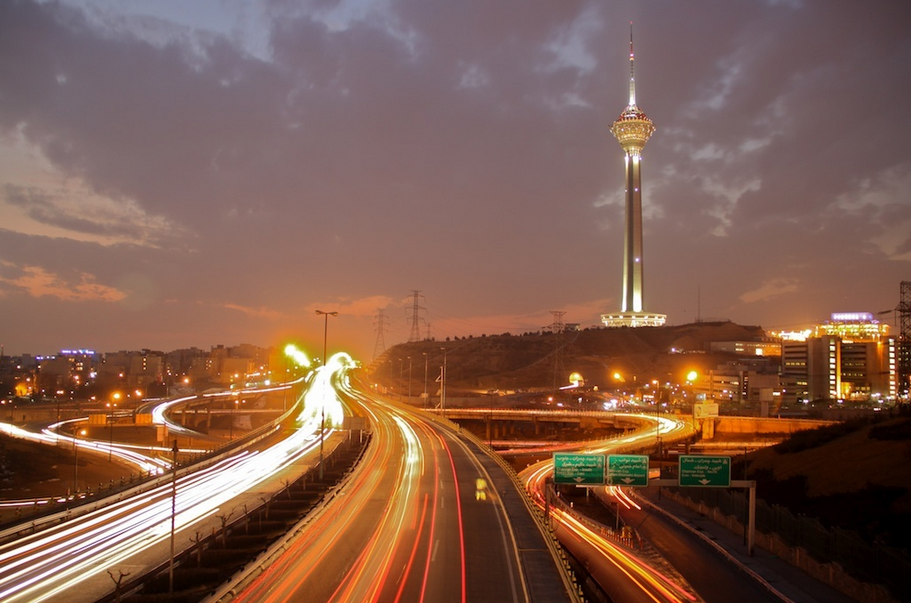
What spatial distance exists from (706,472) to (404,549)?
14.8 meters

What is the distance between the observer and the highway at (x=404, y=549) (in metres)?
19.9

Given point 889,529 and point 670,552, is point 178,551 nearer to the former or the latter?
point 670,552

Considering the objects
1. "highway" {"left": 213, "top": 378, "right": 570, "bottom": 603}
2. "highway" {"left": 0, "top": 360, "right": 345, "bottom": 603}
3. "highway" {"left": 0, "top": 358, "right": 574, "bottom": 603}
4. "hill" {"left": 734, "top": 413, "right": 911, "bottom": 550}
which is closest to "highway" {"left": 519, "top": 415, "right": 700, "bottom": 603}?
"highway" {"left": 0, "top": 358, "right": 574, "bottom": 603}

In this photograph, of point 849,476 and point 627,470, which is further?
point 849,476

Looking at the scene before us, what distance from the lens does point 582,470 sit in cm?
3139

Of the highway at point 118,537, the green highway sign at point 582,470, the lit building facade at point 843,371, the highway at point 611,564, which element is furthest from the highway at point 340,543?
the lit building facade at point 843,371

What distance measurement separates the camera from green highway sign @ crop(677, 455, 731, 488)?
31.3 metres

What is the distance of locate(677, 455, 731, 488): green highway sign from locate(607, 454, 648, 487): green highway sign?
5.99ft

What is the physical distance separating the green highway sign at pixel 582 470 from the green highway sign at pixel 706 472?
3613mm

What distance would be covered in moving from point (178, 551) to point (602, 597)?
1576 centimetres

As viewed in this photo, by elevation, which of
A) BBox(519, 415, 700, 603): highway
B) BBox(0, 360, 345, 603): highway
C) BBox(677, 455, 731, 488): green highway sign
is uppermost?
BBox(677, 455, 731, 488): green highway sign

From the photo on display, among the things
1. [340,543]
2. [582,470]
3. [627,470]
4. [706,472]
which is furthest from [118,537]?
[706,472]

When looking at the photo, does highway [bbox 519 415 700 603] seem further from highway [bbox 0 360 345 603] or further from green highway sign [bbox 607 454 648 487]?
highway [bbox 0 360 345 603]

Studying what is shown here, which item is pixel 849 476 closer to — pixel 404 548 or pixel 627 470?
pixel 627 470
